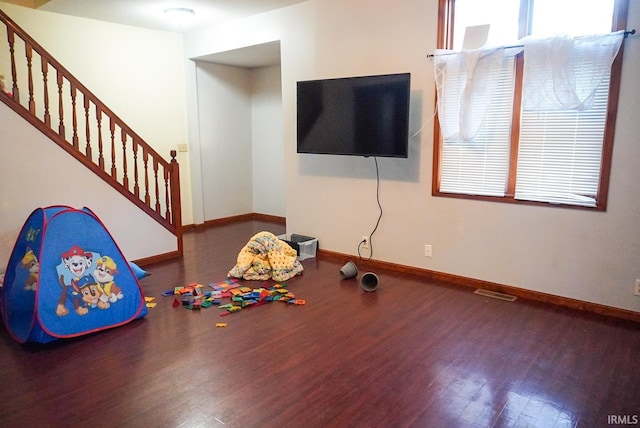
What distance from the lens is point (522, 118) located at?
358cm

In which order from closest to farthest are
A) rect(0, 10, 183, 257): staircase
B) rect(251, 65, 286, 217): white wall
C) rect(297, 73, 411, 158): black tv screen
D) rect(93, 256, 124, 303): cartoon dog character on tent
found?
rect(93, 256, 124, 303): cartoon dog character on tent, rect(0, 10, 183, 257): staircase, rect(297, 73, 411, 158): black tv screen, rect(251, 65, 286, 217): white wall

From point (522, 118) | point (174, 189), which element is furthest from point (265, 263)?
point (522, 118)

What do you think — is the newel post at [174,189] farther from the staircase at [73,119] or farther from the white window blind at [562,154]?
the white window blind at [562,154]

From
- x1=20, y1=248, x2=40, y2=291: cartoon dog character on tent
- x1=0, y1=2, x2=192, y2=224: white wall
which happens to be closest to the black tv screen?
x1=0, y1=2, x2=192, y2=224: white wall

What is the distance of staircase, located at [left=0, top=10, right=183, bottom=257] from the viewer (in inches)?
147

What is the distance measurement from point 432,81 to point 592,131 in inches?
53.8

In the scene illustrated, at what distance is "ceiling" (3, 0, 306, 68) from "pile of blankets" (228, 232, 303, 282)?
2.44 metres

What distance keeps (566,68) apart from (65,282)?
150 inches

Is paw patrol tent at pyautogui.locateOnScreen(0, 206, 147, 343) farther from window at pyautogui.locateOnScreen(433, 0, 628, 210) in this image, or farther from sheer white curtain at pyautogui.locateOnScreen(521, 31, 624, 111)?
sheer white curtain at pyautogui.locateOnScreen(521, 31, 624, 111)

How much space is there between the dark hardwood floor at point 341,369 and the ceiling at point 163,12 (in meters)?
3.14

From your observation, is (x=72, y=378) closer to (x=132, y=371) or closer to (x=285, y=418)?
(x=132, y=371)

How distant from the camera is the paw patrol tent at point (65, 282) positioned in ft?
9.41

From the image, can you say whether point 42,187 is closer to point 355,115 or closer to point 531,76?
point 355,115

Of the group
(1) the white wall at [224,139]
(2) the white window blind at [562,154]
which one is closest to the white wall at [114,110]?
(1) the white wall at [224,139]
